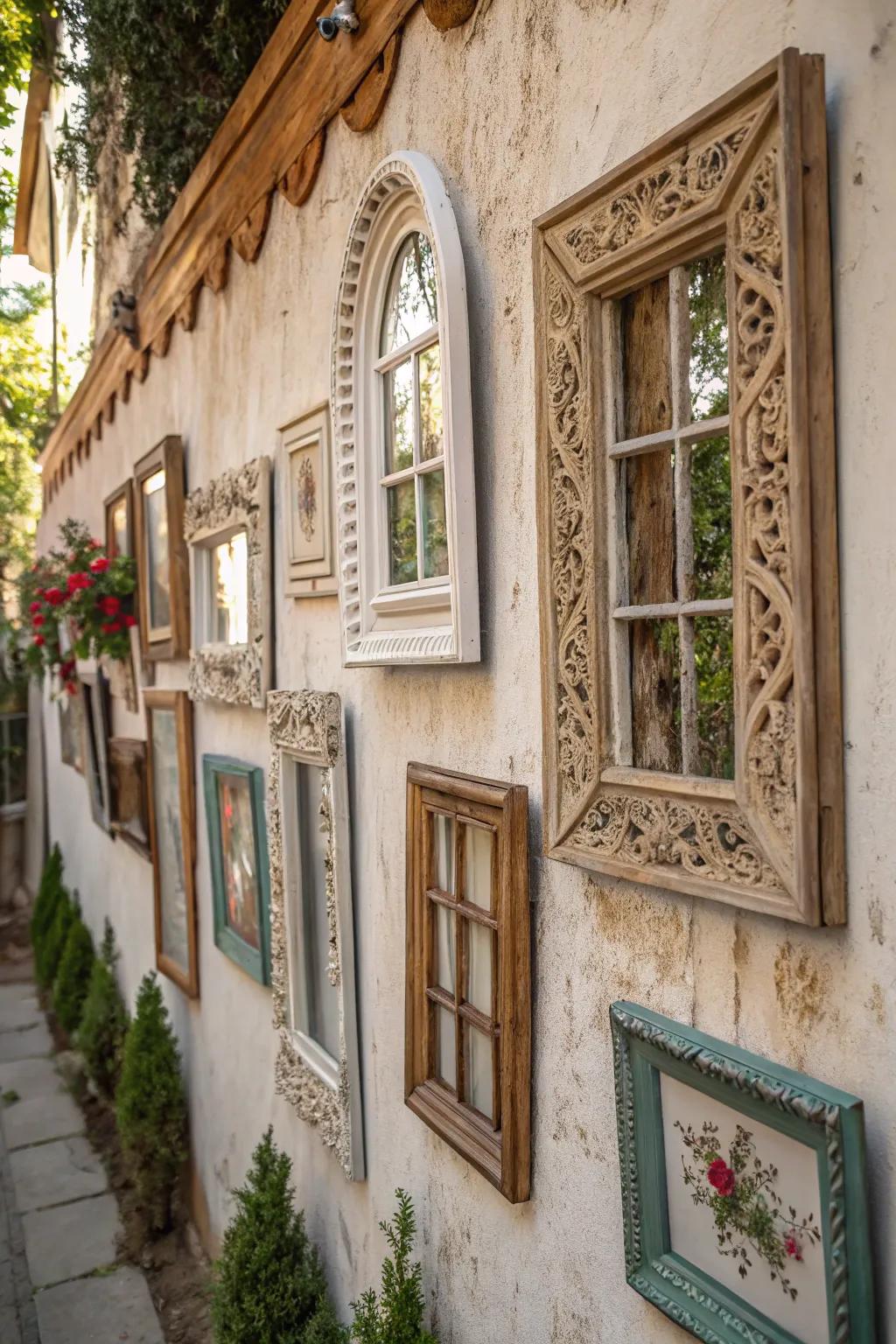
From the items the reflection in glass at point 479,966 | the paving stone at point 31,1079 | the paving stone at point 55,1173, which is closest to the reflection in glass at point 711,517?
the reflection in glass at point 479,966

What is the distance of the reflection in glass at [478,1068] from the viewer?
2074 mm

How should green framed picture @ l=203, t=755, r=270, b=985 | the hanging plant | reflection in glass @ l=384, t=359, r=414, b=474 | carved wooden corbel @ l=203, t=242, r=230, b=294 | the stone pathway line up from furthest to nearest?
the hanging plant
the stone pathway
carved wooden corbel @ l=203, t=242, r=230, b=294
green framed picture @ l=203, t=755, r=270, b=985
reflection in glass @ l=384, t=359, r=414, b=474

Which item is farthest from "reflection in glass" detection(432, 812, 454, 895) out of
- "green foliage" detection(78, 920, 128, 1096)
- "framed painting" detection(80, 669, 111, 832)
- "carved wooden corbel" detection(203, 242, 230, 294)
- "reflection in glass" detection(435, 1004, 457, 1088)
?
"framed painting" detection(80, 669, 111, 832)

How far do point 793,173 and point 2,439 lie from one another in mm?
11967

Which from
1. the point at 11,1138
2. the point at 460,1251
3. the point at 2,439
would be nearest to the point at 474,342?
the point at 460,1251

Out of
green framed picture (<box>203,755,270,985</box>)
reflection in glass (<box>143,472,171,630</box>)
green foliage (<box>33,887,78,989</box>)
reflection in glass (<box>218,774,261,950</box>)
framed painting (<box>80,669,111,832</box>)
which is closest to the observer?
green framed picture (<box>203,755,270,985</box>)

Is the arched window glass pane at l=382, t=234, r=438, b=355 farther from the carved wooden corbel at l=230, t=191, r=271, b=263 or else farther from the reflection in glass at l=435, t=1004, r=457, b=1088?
the reflection in glass at l=435, t=1004, r=457, b=1088

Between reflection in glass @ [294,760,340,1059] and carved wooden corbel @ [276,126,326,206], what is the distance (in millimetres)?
1545

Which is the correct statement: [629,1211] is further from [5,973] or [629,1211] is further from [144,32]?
[5,973]

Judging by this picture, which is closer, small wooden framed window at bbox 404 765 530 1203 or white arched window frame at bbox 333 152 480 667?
small wooden framed window at bbox 404 765 530 1203

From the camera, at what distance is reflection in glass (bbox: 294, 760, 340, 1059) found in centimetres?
302

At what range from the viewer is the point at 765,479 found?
4.22 ft

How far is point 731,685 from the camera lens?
1.45 meters

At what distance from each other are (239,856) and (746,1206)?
257cm
